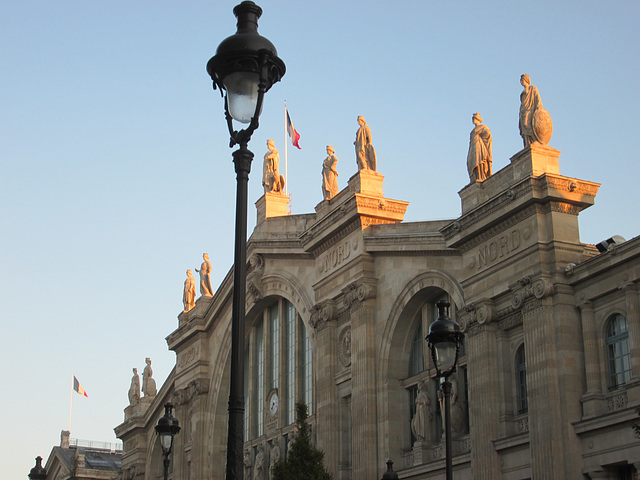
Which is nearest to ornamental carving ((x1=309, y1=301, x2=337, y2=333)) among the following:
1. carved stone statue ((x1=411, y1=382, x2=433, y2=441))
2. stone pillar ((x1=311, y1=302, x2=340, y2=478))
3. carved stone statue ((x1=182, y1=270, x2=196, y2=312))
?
stone pillar ((x1=311, y1=302, x2=340, y2=478))

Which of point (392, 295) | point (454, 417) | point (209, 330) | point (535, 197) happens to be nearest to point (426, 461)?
point (454, 417)

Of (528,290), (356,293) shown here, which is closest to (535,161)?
(528,290)

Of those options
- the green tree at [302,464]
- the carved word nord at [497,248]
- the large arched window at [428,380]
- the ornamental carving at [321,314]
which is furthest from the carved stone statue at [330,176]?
the green tree at [302,464]

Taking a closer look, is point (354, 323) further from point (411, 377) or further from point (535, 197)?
point (535, 197)

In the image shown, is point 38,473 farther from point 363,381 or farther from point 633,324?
point 633,324

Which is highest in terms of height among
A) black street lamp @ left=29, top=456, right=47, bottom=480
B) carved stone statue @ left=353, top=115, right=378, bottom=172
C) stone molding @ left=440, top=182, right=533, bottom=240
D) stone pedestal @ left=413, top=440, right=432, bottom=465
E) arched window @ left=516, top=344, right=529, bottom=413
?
carved stone statue @ left=353, top=115, right=378, bottom=172

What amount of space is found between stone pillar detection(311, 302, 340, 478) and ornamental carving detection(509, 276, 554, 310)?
10.7 meters

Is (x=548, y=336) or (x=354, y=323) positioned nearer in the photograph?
(x=548, y=336)

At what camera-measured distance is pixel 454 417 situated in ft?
105

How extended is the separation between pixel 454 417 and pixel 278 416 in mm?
12848

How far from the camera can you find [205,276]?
53.9 metres

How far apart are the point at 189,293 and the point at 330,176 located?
58.1ft

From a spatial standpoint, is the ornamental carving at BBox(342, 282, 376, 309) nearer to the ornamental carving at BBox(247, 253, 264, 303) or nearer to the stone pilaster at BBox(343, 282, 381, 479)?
the stone pilaster at BBox(343, 282, 381, 479)

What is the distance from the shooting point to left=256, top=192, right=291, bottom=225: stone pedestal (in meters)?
45.9
